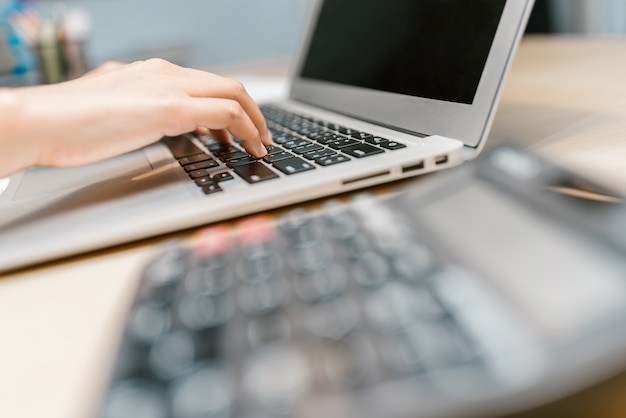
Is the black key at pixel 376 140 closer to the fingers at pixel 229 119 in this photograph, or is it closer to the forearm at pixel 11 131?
the fingers at pixel 229 119

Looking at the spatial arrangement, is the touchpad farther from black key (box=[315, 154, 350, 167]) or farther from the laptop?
black key (box=[315, 154, 350, 167])

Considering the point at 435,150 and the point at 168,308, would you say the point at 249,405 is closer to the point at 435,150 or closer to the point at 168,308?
the point at 168,308

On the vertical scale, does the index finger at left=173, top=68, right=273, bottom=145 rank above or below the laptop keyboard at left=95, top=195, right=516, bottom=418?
above

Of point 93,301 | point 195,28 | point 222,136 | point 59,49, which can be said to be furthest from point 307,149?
point 195,28

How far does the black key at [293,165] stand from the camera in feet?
1.44

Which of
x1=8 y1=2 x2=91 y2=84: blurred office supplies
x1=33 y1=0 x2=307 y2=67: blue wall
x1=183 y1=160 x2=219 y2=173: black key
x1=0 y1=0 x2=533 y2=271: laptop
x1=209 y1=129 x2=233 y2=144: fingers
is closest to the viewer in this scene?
x1=0 y1=0 x2=533 y2=271: laptop

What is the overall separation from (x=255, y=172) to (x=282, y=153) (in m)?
0.07

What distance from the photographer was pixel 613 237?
0.21m

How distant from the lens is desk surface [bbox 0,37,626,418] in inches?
9.3

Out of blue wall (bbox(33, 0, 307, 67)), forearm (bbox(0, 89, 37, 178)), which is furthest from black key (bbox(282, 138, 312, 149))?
blue wall (bbox(33, 0, 307, 67))

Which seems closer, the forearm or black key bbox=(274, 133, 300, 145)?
the forearm

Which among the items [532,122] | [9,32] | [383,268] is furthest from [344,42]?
[9,32]

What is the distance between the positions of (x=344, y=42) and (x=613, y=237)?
65cm

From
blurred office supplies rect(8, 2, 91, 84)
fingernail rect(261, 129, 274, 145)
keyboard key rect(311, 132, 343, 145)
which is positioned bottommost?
blurred office supplies rect(8, 2, 91, 84)
